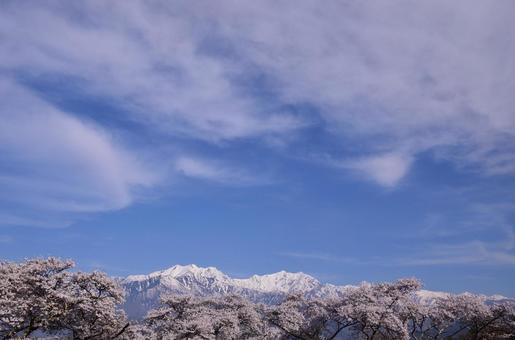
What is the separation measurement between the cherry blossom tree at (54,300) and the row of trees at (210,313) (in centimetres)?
10

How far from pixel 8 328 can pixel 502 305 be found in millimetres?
69547

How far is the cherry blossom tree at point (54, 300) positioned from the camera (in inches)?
1873

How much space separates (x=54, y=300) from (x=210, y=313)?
27670mm

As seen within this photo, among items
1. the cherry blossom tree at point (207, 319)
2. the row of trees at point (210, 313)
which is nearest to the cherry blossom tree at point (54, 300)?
the row of trees at point (210, 313)

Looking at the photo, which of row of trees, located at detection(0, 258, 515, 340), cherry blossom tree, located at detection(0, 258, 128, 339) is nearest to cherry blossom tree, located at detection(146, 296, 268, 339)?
row of trees, located at detection(0, 258, 515, 340)

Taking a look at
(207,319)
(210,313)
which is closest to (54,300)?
(207,319)

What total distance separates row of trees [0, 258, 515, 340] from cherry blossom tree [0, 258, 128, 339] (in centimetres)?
10

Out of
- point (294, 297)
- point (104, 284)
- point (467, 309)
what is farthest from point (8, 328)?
point (467, 309)

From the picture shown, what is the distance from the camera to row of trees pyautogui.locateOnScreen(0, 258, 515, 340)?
164 ft

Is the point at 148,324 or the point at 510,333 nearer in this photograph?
the point at 148,324

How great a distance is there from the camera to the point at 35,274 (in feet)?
170

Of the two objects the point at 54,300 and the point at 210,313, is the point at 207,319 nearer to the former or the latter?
the point at 210,313

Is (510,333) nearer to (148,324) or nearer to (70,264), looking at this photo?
(148,324)

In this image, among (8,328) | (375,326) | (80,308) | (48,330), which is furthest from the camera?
(375,326)
